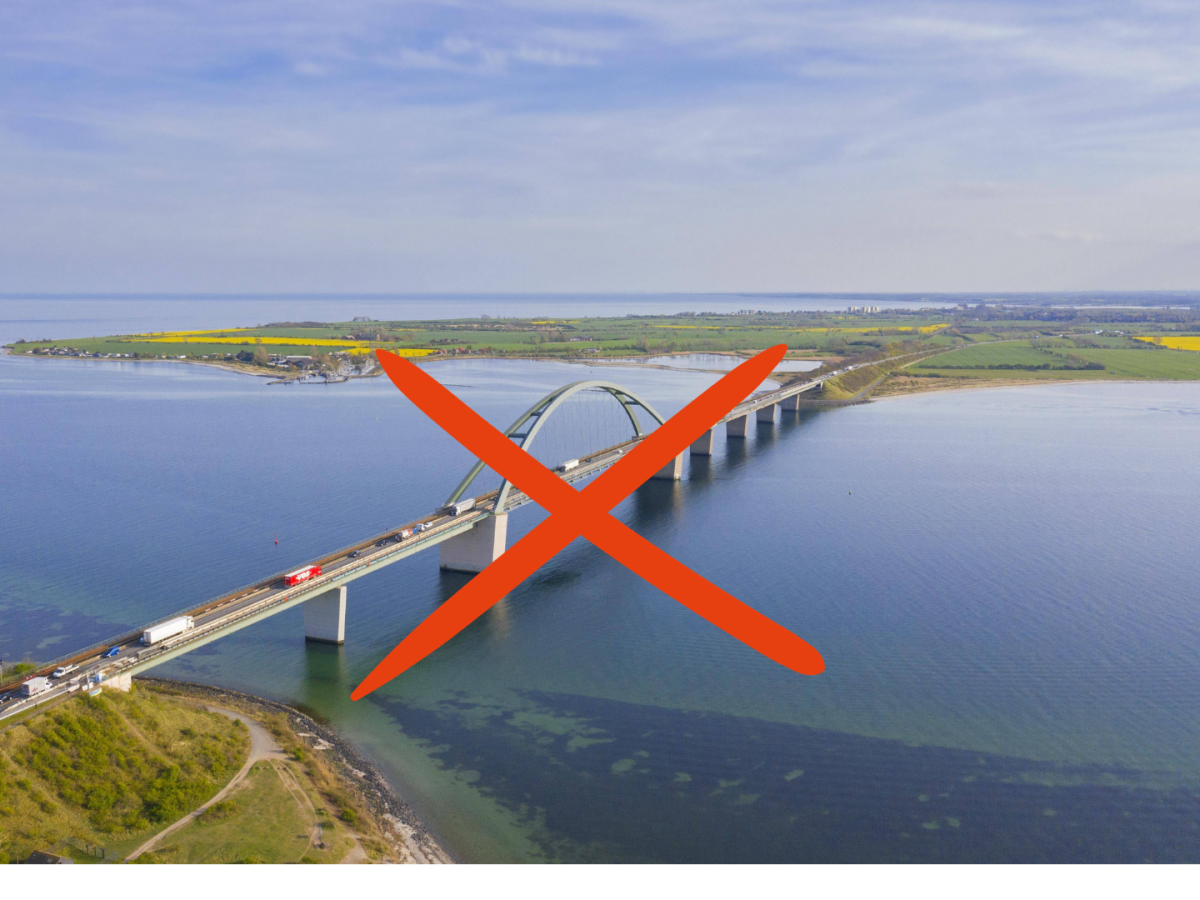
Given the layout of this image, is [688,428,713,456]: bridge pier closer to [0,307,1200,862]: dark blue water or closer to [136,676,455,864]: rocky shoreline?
[0,307,1200,862]: dark blue water

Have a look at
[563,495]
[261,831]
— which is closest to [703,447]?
[563,495]

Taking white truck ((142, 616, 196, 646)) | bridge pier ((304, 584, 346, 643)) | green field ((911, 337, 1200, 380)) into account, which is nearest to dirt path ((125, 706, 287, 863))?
white truck ((142, 616, 196, 646))

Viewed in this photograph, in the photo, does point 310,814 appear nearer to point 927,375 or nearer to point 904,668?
point 904,668

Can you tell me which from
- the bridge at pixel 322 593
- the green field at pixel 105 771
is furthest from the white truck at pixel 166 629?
the green field at pixel 105 771

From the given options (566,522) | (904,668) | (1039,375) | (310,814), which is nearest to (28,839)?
(310,814)

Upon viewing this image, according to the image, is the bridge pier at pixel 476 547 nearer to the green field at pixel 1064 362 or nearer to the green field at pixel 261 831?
the green field at pixel 261 831

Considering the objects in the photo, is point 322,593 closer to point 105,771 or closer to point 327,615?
point 327,615
